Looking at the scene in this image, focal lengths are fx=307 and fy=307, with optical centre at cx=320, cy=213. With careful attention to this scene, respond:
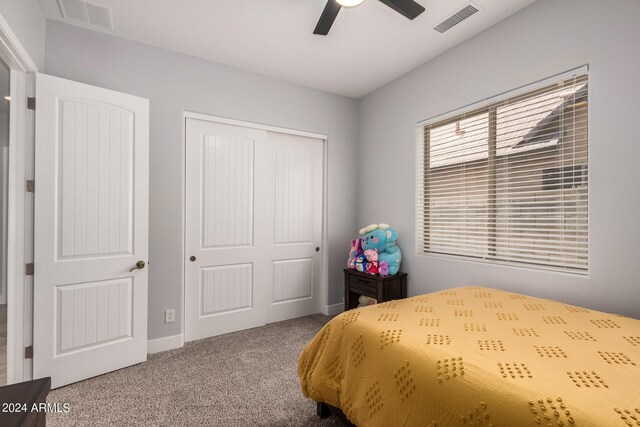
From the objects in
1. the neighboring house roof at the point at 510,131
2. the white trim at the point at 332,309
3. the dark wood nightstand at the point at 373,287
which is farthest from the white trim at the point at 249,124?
the white trim at the point at 332,309

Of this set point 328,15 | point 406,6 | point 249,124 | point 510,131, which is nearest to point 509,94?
point 510,131

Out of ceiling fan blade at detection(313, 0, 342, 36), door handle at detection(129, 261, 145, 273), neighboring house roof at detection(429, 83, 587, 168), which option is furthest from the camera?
door handle at detection(129, 261, 145, 273)

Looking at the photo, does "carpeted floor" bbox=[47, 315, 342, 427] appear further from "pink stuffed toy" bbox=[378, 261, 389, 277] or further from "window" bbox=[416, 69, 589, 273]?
"window" bbox=[416, 69, 589, 273]

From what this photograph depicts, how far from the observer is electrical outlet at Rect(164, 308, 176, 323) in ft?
9.02

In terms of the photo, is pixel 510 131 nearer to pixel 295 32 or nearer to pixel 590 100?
pixel 590 100

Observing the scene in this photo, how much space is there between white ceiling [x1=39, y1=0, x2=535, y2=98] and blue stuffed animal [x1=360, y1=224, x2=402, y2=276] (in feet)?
5.36

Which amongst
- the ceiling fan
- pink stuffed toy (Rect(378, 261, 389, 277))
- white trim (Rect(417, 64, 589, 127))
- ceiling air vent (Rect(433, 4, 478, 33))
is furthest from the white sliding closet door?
ceiling air vent (Rect(433, 4, 478, 33))

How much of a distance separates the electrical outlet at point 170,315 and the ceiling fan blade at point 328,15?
260 centimetres

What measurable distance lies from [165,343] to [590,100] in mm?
3659

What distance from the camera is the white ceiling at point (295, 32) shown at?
2189 millimetres

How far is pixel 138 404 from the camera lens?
1.92 m

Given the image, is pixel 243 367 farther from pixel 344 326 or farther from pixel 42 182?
pixel 42 182

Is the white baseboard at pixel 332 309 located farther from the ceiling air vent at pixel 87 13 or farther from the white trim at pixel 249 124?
the ceiling air vent at pixel 87 13

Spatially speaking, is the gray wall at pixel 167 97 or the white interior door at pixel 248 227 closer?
the gray wall at pixel 167 97
